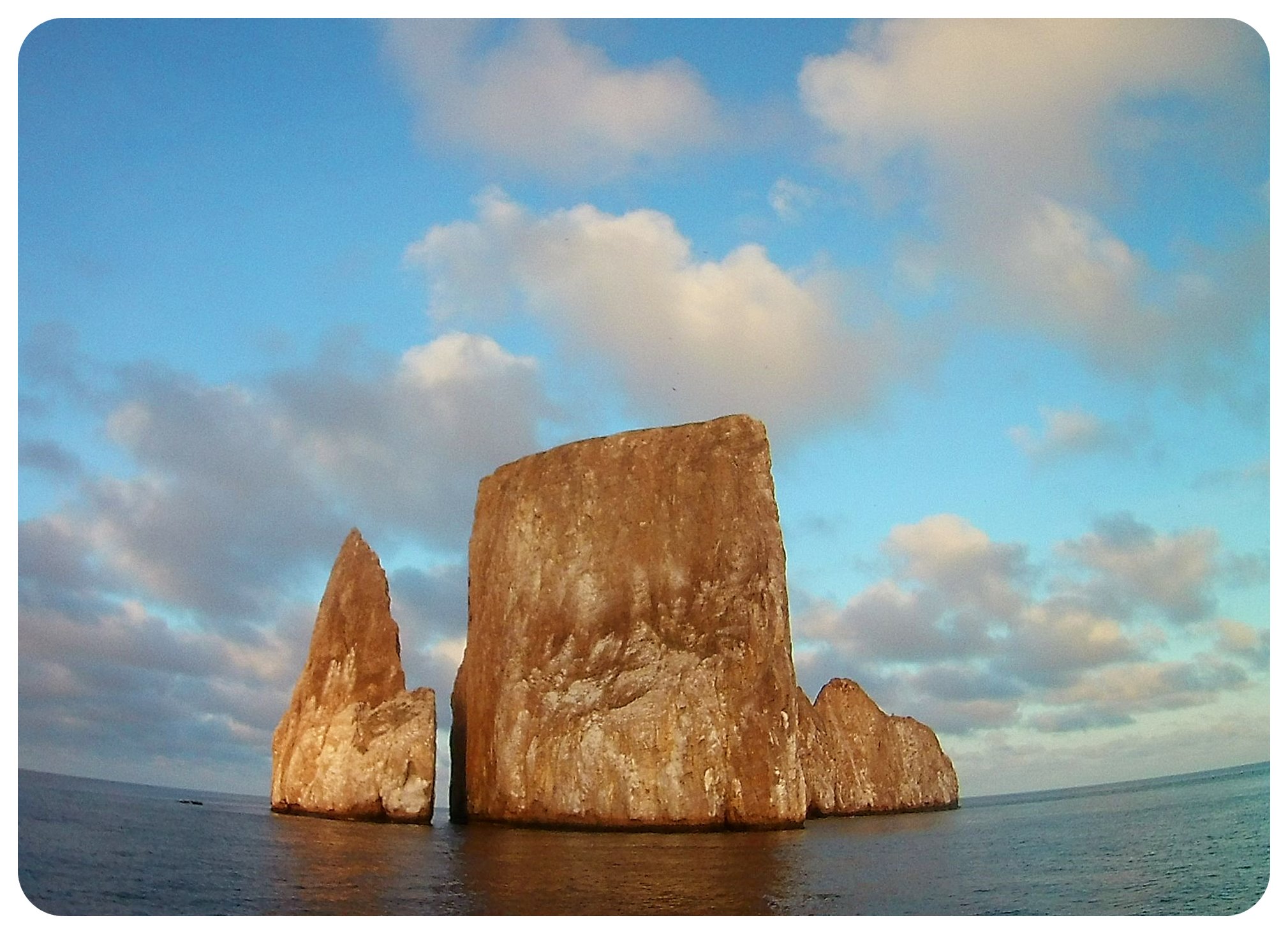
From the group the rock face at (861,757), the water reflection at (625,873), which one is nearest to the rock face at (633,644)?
the water reflection at (625,873)

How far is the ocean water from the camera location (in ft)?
65.0

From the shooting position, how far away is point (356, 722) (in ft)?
164

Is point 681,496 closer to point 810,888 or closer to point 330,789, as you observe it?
point 330,789

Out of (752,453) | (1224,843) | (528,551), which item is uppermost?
(752,453)

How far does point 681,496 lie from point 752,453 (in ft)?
12.5

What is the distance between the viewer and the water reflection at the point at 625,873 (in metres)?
19.3

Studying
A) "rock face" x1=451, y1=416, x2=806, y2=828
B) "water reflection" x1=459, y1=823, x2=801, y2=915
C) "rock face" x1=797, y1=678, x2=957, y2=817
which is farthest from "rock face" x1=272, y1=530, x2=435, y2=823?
"rock face" x1=797, y1=678, x2=957, y2=817

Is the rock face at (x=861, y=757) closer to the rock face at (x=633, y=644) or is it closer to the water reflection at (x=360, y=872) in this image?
the rock face at (x=633, y=644)

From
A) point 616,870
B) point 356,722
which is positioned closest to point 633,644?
point 356,722

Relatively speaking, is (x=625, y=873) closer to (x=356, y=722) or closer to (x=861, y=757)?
(x=356, y=722)

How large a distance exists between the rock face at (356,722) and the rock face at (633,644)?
2847 mm

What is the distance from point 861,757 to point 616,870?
173 feet
